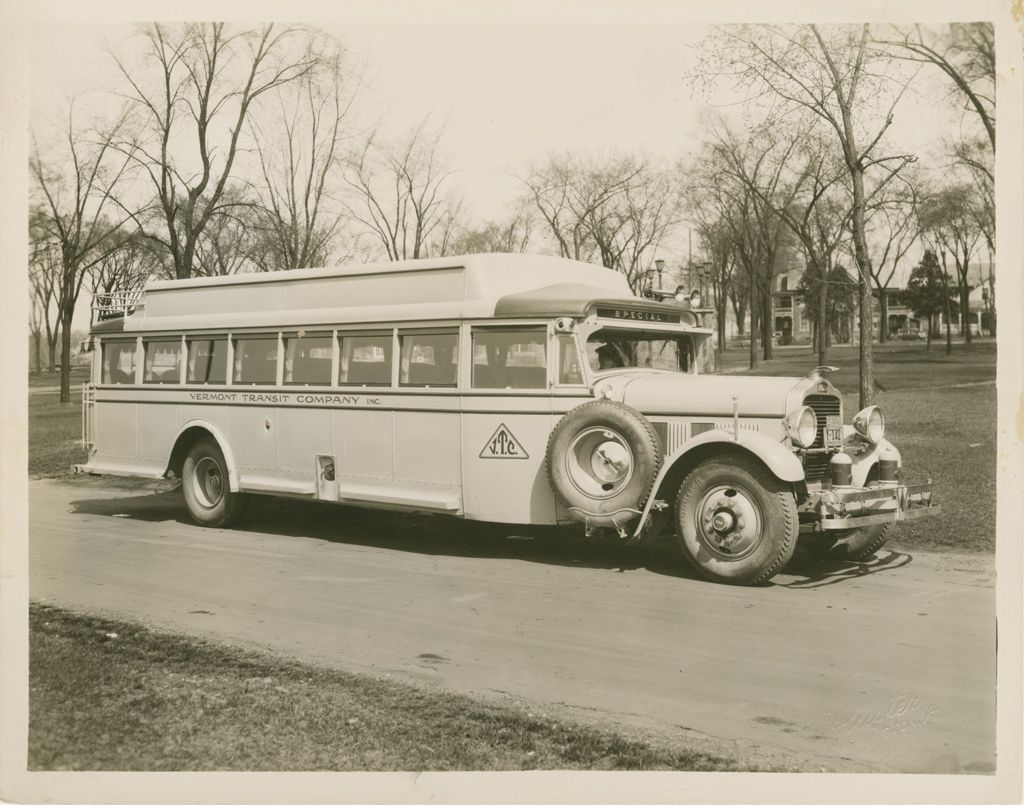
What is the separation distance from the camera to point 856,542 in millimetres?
8102

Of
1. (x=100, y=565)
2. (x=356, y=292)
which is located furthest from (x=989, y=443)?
(x=100, y=565)

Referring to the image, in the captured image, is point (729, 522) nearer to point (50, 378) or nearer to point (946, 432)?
point (946, 432)

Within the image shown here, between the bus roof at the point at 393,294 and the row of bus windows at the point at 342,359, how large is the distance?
6.8 inches

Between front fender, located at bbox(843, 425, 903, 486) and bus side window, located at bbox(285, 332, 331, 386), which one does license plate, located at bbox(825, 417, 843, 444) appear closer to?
front fender, located at bbox(843, 425, 903, 486)

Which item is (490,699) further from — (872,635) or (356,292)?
(356,292)

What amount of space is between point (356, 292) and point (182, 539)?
305cm

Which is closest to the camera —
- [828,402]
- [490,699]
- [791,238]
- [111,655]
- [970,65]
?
[490,699]

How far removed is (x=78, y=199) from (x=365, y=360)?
542cm

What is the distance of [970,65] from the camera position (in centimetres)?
686

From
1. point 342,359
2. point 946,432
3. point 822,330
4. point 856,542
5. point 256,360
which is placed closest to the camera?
point 856,542

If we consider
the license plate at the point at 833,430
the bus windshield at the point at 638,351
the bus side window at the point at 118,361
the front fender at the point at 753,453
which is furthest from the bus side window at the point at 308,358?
the license plate at the point at 833,430

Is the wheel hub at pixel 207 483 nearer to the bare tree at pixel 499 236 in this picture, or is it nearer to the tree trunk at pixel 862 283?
the tree trunk at pixel 862 283

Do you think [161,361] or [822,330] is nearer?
[161,361]
